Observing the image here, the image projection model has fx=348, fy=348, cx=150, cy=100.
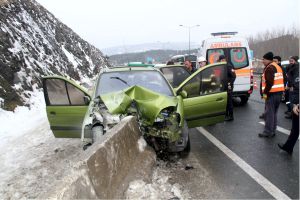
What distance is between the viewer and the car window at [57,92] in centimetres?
667

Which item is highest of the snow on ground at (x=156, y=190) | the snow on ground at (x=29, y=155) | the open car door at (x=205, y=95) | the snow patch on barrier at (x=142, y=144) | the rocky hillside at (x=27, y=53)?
the rocky hillside at (x=27, y=53)

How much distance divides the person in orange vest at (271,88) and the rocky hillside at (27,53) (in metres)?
7.93

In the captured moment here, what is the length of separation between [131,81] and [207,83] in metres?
1.51

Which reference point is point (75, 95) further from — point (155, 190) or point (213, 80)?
point (155, 190)

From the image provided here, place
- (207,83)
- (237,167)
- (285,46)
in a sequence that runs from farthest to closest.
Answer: (285,46) < (207,83) < (237,167)

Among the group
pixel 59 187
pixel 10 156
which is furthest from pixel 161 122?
pixel 10 156

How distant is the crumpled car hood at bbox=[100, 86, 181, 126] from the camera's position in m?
5.52

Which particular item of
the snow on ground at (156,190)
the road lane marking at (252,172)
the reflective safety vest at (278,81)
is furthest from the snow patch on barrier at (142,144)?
the reflective safety vest at (278,81)

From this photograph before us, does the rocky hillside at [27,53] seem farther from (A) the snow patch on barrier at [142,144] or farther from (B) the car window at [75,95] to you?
(A) the snow patch on barrier at [142,144]

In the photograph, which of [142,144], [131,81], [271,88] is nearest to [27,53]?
[131,81]

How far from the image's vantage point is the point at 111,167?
4.14 metres

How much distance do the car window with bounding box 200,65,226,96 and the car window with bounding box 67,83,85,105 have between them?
2338 millimetres

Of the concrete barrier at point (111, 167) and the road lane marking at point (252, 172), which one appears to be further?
the road lane marking at point (252, 172)

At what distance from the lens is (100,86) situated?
6.87 meters
